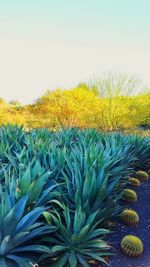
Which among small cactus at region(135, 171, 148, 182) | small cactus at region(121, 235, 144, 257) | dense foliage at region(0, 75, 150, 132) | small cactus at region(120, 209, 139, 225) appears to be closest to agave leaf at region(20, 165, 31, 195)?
small cactus at region(121, 235, 144, 257)

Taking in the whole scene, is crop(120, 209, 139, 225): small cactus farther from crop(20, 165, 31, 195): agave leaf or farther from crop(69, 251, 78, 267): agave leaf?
crop(20, 165, 31, 195): agave leaf

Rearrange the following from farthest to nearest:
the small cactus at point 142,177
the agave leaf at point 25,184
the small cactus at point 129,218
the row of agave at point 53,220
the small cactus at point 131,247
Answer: the small cactus at point 142,177 → the small cactus at point 129,218 → the small cactus at point 131,247 → the agave leaf at point 25,184 → the row of agave at point 53,220

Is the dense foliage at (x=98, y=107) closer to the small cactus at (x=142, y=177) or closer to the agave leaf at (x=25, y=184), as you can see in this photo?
the small cactus at (x=142, y=177)

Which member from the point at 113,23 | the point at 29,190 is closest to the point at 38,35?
the point at 113,23

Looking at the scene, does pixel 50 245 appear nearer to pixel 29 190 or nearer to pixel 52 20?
pixel 29 190

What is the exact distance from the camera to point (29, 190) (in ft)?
9.31

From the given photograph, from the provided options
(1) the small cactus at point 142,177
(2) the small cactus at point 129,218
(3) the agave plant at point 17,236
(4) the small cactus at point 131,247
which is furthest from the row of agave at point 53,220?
(1) the small cactus at point 142,177

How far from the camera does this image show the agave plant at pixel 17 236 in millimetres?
2262

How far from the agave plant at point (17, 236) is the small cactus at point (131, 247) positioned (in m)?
1.23

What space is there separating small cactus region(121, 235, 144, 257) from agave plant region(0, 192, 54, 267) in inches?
48.5

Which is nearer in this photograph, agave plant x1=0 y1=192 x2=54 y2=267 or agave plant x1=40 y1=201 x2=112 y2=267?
agave plant x1=0 y1=192 x2=54 y2=267

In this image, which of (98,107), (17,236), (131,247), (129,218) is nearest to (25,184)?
(17,236)

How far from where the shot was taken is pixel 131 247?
3.39 m

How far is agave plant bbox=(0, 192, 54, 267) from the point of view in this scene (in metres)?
2.26
